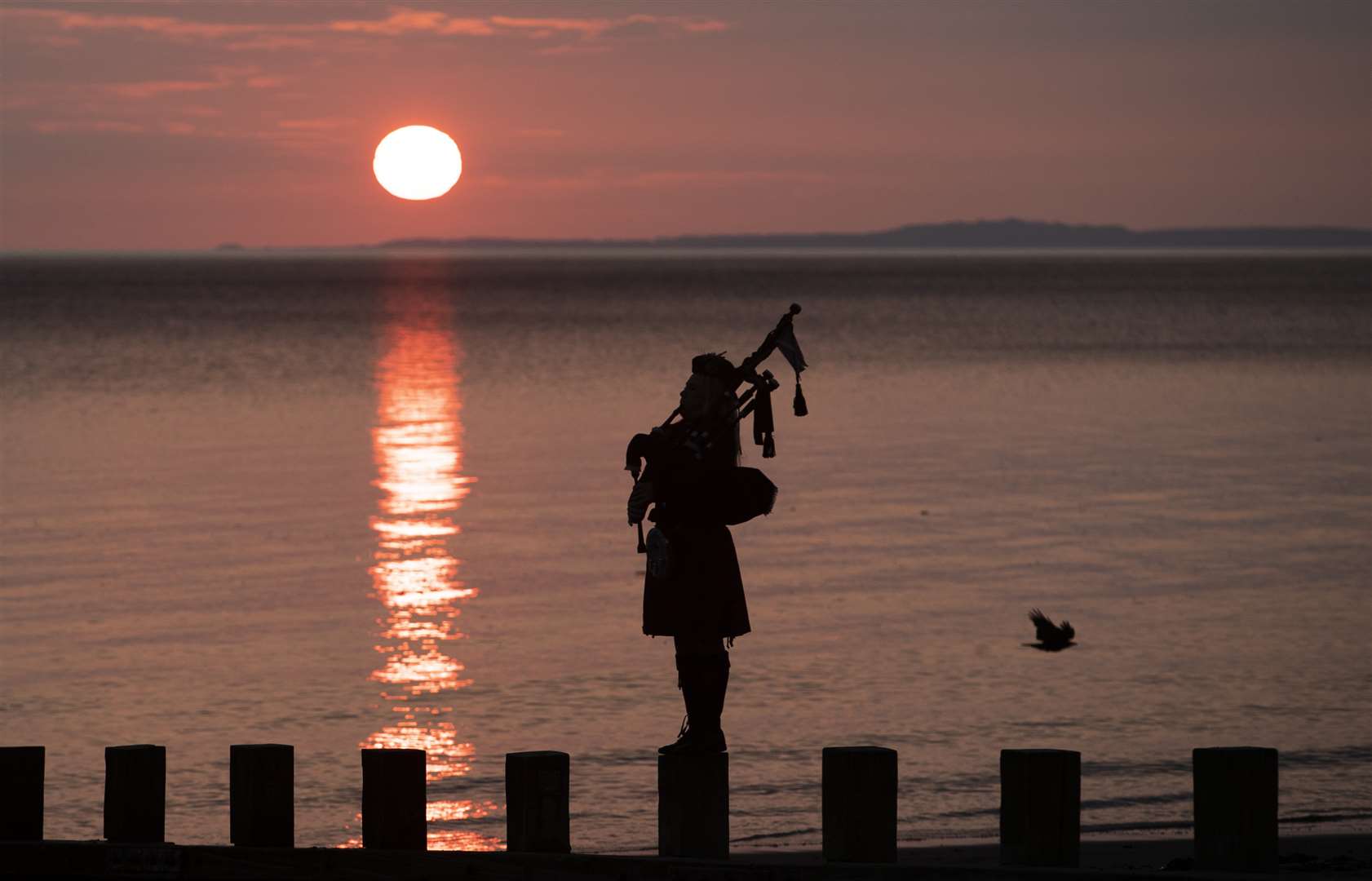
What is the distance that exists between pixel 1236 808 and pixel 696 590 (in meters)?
2.02

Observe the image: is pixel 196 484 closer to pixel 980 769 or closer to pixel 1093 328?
pixel 980 769

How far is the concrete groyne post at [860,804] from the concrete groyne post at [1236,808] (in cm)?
83

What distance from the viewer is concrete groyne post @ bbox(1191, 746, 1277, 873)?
5.46 metres

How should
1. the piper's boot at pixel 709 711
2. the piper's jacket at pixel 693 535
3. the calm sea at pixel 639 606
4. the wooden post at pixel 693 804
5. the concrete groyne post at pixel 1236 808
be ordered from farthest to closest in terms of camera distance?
the calm sea at pixel 639 606 → the piper's jacket at pixel 693 535 → the piper's boot at pixel 709 711 → the wooden post at pixel 693 804 → the concrete groyne post at pixel 1236 808

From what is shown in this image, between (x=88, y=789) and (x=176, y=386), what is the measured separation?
4345 centimetres

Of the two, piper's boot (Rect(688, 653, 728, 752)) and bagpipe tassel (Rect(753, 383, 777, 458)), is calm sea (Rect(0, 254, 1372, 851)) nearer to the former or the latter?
piper's boot (Rect(688, 653, 728, 752))

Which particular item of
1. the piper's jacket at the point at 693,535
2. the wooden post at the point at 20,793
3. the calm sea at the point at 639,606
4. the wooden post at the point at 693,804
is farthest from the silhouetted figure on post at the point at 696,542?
the calm sea at the point at 639,606

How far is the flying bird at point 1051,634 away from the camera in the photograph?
50.5 ft

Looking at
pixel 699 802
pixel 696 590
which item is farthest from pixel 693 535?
pixel 699 802

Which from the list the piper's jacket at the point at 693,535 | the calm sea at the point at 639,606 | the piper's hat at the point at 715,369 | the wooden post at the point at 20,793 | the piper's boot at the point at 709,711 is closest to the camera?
the wooden post at the point at 20,793

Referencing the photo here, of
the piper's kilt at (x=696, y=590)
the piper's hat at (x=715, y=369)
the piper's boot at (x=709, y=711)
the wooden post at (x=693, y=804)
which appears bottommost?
the wooden post at (x=693, y=804)

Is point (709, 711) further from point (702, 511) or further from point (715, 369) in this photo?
point (715, 369)

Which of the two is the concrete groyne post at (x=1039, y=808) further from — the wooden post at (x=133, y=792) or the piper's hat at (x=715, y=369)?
the wooden post at (x=133, y=792)

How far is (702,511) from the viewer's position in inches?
269
